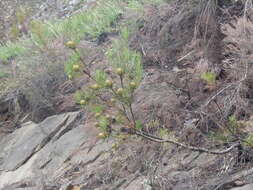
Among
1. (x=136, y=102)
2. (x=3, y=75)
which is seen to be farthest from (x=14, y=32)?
(x=136, y=102)

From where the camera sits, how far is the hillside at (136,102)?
3.89 metres

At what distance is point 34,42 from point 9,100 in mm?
1021

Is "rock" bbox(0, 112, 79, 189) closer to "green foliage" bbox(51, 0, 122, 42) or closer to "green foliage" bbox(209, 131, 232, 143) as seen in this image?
"green foliage" bbox(51, 0, 122, 42)

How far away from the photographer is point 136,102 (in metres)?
5.57

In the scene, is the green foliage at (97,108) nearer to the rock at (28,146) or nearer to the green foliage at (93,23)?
the rock at (28,146)

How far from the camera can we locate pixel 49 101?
710 centimetres

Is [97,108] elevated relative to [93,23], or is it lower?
elevated

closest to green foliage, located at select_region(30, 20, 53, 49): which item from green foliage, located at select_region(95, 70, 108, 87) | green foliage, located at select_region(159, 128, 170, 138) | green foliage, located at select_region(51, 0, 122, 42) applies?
green foliage, located at select_region(51, 0, 122, 42)

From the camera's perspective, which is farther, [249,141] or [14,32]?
[14,32]

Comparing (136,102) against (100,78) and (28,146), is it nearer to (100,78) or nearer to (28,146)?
(28,146)

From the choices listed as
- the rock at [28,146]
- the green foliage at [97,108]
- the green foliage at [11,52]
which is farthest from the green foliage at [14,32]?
the green foliage at [97,108]

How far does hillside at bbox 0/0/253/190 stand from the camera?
389cm

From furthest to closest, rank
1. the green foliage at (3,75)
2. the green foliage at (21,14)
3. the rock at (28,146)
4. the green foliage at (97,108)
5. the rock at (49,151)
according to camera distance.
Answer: the green foliage at (21,14), the green foliage at (3,75), the rock at (28,146), the rock at (49,151), the green foliage at (97,108)

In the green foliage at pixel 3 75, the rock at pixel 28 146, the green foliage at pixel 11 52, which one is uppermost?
the green foliage at pixel 11 52
